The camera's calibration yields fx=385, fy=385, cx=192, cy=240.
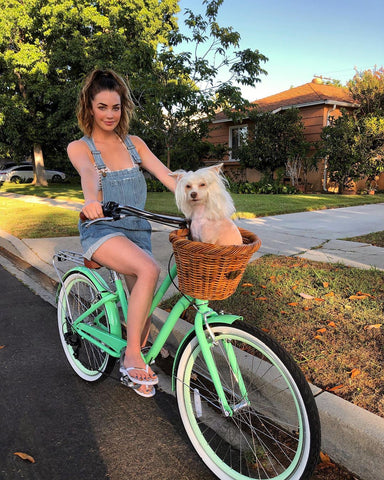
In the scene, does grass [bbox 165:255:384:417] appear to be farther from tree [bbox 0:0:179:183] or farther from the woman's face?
tree [bbox 0:0:179:183]

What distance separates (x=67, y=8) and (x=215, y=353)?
2269 cm

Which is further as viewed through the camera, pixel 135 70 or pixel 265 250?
pixel 135 70

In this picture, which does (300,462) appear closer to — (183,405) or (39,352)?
(183,405)

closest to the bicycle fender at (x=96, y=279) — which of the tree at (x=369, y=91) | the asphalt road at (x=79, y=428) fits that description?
the asphalt road at (x=79, y=428)

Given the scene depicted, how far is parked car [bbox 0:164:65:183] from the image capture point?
31531 millimetres

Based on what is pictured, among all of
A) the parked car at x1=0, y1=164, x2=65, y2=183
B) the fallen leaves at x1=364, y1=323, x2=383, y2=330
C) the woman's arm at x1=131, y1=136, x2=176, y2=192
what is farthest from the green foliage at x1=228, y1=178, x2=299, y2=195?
the parked car at x1=0, y1=164, x2=65, y2=183

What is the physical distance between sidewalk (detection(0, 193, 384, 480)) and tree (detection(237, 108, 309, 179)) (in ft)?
23.2

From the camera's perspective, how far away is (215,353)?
6.98ft

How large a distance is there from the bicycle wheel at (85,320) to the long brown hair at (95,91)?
1109 millimetres

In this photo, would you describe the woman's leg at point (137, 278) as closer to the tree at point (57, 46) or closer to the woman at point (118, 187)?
the woman at point (118, 187)

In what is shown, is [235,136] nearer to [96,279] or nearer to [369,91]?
[369,91]

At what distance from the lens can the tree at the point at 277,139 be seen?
702 inches

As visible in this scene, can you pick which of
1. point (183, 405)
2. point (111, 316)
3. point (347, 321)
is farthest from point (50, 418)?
point (347, 321)

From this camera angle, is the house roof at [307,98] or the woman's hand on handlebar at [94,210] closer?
the woman's hand on handlebar at [94,210]
